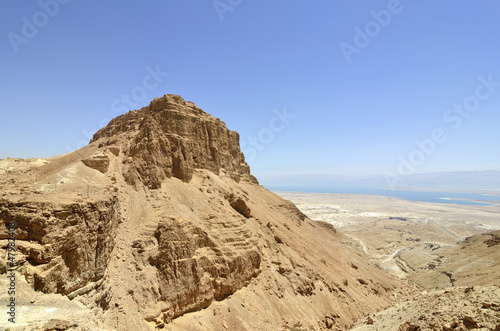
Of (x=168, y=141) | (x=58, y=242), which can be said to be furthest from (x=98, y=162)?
(x=58, y=242)

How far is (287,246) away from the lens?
34156 mm

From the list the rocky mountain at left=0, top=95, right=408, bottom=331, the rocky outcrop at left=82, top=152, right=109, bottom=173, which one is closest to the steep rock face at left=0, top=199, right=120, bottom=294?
the rocky mountain at left=0, top=95, right=408, bottom=331

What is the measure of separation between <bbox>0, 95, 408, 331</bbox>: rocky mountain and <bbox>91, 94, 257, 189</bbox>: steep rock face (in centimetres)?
15

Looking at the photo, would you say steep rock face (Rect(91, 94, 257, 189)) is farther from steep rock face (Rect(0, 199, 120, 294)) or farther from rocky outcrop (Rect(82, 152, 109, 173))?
steep rock face (Rect(0, 199, 120, 294))

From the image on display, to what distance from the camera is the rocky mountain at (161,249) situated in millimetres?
14430

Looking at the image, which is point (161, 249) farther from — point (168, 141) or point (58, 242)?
point (168, 141)

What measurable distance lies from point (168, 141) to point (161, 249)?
14490 millimetres

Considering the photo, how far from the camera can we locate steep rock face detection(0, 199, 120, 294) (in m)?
13.7

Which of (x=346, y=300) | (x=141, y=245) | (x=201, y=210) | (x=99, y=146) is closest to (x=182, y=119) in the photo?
(x=99, y=146)

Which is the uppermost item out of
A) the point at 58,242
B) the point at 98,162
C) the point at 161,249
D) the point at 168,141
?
the point at 168,141

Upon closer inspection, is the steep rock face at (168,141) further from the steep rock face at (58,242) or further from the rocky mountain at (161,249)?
the steep rock face at (58,242)

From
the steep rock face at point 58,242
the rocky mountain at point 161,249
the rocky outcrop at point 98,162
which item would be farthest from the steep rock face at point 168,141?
the steep rock face at point 58,242

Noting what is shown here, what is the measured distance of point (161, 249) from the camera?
21.4 m

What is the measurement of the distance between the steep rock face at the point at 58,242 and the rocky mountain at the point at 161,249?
2.3 inches
